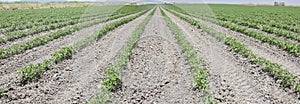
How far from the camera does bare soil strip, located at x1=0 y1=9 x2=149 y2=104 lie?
6219 millimetres

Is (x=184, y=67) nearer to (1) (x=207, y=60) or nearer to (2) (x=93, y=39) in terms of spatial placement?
(1) (x=207, y=60)

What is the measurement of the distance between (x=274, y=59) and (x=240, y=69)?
89.5 inches

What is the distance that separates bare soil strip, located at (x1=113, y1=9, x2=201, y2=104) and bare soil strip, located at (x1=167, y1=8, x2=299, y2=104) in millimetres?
754

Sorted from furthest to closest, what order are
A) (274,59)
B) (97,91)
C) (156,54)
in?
1. (156,54)
2. (274,59)
3. (97,91)

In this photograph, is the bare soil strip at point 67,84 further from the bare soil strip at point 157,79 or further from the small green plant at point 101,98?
the bare soil strip at point 157,79

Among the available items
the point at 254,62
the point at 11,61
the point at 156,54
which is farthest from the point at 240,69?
the point at 11,61

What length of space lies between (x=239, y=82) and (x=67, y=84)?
4701 mm

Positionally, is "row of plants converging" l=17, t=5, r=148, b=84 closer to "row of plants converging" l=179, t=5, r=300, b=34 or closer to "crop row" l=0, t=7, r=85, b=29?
"crop row" l=0, t=7, r=85, b=29

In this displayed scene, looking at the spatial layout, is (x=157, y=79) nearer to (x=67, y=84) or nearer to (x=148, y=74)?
(x=148, y=74)

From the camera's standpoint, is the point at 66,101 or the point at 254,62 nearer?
the point at 66,101

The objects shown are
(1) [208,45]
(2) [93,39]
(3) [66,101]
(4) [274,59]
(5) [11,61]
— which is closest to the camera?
(3) [66,101]

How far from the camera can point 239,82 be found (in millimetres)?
7488

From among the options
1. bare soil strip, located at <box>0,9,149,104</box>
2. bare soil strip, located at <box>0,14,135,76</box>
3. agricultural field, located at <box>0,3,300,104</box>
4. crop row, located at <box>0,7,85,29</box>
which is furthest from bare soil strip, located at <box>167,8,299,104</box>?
crop row, located at <box>0,7,85,29</box>

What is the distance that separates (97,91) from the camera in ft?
21.5
